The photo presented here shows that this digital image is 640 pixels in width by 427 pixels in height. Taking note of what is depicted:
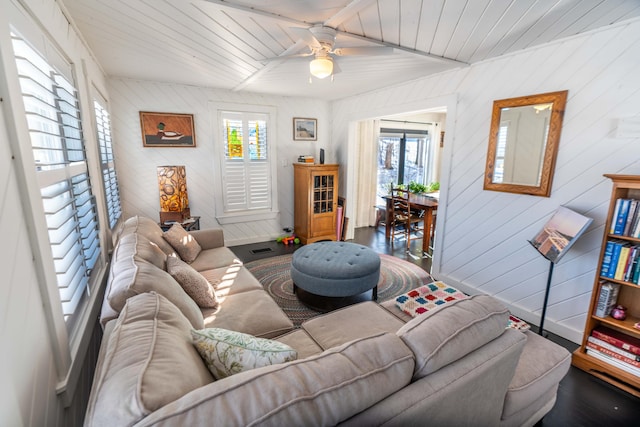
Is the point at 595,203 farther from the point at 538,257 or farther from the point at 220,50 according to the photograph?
the point at 220,50

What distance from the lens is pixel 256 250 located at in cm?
455

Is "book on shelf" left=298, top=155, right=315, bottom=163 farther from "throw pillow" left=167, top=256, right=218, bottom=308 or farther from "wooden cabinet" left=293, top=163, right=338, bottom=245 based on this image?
"throw pillow" left=167, top=256, right=218, bottom=308

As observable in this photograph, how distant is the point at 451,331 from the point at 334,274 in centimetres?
164

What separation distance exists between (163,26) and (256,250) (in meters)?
3.13

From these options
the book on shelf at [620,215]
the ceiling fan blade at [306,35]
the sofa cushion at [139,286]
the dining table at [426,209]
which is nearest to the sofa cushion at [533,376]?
the book on shelf at [620,215]

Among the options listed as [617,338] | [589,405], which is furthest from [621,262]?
[589,405]

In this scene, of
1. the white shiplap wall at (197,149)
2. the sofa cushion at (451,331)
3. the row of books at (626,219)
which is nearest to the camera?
the sofa cushion at (451,331)

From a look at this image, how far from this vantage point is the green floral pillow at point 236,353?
1.05 metres

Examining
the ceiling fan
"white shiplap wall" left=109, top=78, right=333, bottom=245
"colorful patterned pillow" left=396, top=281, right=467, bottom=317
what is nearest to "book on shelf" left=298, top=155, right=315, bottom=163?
"white shiplap wall" left=109, top=78, right=333, bottom=245

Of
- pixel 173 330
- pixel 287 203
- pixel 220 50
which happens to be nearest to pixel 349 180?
pixel 287 203

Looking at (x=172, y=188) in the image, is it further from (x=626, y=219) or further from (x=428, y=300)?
(x=626, y=219)

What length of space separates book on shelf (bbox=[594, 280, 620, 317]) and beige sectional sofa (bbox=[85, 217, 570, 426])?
82cm

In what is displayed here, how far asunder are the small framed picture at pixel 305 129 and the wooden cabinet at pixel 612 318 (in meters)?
3.97

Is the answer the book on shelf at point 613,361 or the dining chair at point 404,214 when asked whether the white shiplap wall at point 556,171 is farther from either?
the dining chair at point 404,214
